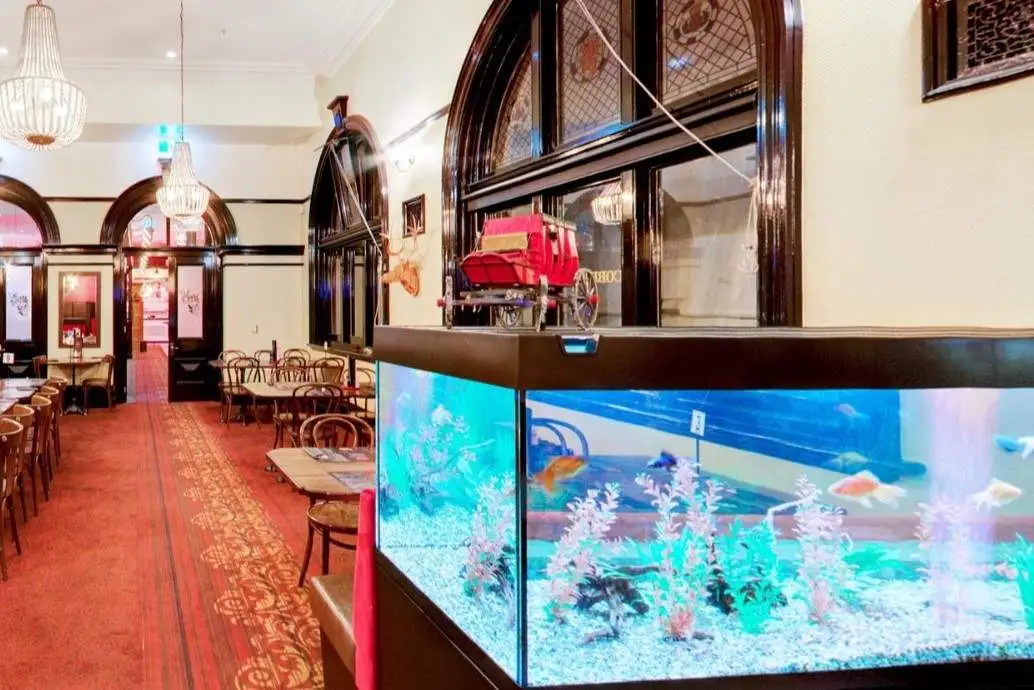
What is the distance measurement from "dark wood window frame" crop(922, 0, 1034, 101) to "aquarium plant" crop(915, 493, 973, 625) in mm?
1573

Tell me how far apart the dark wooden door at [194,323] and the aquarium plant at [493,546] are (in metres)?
12.6

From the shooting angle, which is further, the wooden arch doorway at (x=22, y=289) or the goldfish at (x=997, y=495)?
the wooden arch doorway at (x=22, y=289)

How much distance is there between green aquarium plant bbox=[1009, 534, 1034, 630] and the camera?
1.46m

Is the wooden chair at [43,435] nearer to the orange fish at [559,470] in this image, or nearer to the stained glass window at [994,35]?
the orange fish at [559,470]

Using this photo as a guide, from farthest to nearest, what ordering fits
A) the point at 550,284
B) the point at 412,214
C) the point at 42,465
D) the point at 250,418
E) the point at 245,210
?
the point at 245,210 → the point at 250,418 → the point at 412,214 → the point at 42,465 → the point at 550,284

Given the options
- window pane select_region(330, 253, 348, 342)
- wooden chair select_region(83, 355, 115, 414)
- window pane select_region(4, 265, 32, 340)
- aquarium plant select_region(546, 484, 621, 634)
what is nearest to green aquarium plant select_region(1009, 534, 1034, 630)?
aquarium plant select_region(546, 484, 621, 634)

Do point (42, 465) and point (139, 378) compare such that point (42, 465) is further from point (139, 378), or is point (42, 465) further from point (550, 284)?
point (139, 378)

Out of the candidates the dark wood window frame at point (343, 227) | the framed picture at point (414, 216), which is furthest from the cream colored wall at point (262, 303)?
the framed picture at point (414, 216)

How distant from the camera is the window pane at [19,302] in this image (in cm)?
1280

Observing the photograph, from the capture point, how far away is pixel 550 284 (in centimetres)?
270

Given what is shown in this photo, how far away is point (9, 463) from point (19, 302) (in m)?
9.45

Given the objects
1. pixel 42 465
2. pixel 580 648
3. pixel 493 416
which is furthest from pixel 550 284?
pixel 42 465

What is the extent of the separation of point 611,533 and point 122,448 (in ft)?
29.3

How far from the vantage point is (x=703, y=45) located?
13.8ft
